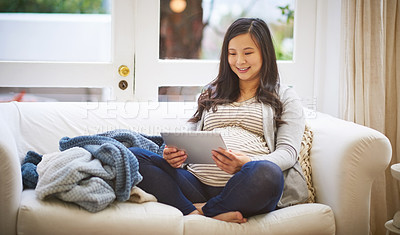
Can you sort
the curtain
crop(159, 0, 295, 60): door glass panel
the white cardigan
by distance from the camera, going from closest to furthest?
1. the white cardigan
2. the curtain
3. crop(159, 0, 295, 60): door glass panel

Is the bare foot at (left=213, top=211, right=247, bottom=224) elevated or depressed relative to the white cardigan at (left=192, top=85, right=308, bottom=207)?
depressed

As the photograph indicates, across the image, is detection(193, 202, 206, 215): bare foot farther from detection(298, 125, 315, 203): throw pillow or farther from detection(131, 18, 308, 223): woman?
detection(298, 125, 315, 203): throw pillow

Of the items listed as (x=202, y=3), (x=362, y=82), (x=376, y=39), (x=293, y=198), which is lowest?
(x=293, y=198)

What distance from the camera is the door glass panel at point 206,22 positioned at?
271 centimetres

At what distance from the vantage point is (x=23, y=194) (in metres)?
1.59

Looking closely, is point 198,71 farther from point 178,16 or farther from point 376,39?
point 376,39

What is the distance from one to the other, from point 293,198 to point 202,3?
149 centimetres

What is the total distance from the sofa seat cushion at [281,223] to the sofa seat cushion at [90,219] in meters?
0.07

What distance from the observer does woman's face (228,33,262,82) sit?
1.92 meters

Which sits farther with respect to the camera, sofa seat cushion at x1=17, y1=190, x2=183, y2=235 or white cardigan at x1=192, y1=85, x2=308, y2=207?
white cardigan at x1=192, y1=85, x2=308, y2=207

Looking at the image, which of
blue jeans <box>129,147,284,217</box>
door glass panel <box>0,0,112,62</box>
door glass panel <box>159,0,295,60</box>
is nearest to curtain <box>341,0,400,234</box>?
door glass panel <box>159,0,295,60</box>

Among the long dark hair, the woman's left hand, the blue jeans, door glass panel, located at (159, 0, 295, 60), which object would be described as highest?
door glass panel, located at (159, 0, 295, 60)

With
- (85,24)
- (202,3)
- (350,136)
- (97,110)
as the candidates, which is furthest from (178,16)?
(350,136)

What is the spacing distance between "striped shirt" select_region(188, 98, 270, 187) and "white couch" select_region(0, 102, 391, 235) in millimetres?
242
